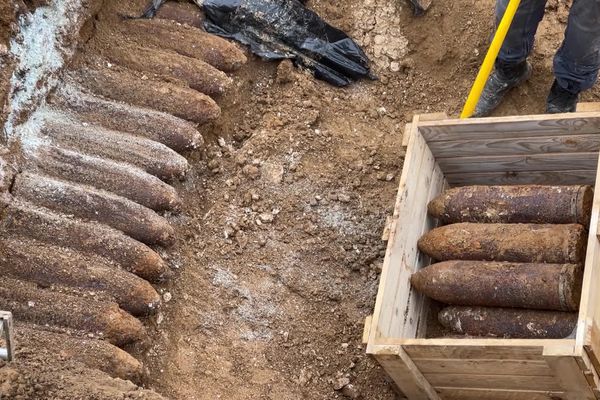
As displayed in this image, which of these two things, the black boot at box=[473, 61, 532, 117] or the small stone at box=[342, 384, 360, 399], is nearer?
the small stone at box=[342, 384, 360, 399]

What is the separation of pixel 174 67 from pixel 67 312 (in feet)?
6.09

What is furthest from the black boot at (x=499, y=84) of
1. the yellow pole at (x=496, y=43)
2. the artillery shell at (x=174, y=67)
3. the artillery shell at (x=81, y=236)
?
the artillery shell at (x=81, y=236)

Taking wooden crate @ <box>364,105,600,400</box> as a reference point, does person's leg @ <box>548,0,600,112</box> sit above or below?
above

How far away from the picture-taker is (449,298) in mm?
4836

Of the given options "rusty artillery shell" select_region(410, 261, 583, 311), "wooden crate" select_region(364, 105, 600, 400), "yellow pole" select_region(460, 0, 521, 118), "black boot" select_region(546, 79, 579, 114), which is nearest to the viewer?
"wooden crate" select_region(364, 105, 600, 400)

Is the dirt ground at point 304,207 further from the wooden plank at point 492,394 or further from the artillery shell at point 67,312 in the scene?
the wooden plank at point 492,394

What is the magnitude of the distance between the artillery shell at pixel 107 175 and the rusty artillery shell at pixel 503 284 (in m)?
1.51

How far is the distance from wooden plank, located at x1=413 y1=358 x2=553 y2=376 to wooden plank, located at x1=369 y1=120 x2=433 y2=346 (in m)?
0.27

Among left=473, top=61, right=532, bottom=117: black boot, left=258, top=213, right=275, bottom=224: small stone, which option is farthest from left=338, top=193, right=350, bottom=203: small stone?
left=473, top=61, right=532, bottom=117: black boot

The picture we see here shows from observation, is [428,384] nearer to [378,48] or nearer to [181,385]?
[181,385]

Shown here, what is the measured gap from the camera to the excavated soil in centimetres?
495

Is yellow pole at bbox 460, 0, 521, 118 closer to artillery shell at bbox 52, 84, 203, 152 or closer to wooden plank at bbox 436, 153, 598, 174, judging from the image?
wooden plank at bbox 436, 153, 598, 174

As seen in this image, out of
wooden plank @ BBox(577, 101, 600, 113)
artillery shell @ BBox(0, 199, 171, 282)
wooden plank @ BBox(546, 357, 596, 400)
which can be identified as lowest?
wooden plank @ BBox(546, 357, 596, 400)

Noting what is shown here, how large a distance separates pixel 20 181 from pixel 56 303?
78cm
